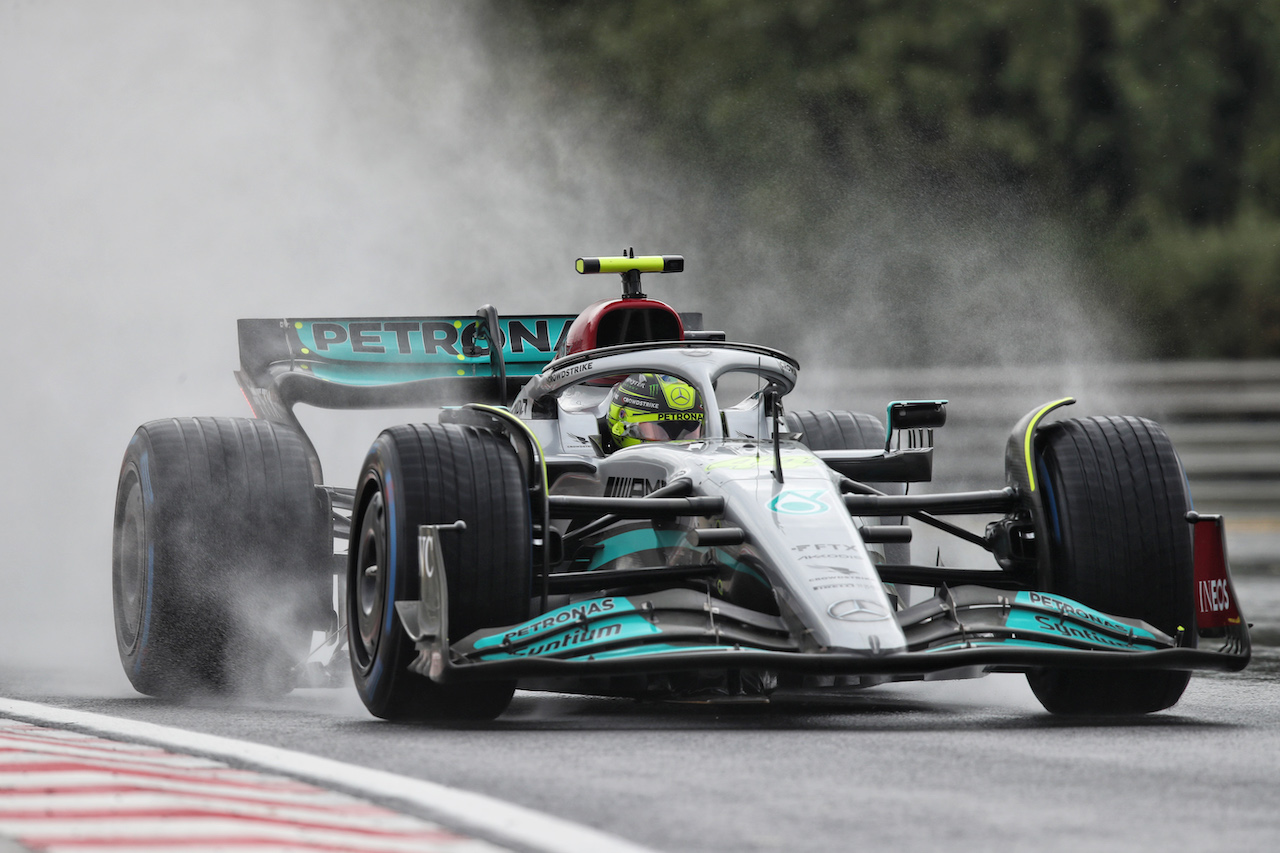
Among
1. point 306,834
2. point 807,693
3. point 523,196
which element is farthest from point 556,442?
point 523,196

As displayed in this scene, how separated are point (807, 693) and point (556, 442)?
1.42m

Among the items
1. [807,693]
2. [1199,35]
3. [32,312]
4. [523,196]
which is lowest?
[807,693]

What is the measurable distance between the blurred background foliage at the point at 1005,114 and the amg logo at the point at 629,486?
552 inches

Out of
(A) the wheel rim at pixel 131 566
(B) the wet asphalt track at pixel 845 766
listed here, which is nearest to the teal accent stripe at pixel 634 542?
(B) the wet asphalt track at pixel 845 766

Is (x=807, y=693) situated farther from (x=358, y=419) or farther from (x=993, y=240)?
(x=993, y=240)

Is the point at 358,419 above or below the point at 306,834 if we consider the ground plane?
above

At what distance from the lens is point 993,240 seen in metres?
23.3

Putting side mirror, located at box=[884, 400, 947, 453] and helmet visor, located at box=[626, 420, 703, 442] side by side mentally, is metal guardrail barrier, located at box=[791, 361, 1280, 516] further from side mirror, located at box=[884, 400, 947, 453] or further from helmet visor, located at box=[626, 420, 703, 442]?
side mirror, located at box=[884, 400, 947, 453]

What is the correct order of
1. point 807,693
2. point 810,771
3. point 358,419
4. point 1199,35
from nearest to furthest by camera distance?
point 810,771 < point 807,693 < point 358,419 < point 1199,35

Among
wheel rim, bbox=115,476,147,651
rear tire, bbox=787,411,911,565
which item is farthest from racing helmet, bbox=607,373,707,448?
wheel rim, bbox=115,476,147,651

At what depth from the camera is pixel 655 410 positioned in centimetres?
723

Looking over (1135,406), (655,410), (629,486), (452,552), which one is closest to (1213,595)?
(629,486)

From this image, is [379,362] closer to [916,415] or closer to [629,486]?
[629,486]

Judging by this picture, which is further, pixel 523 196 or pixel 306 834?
pixel 523 196
